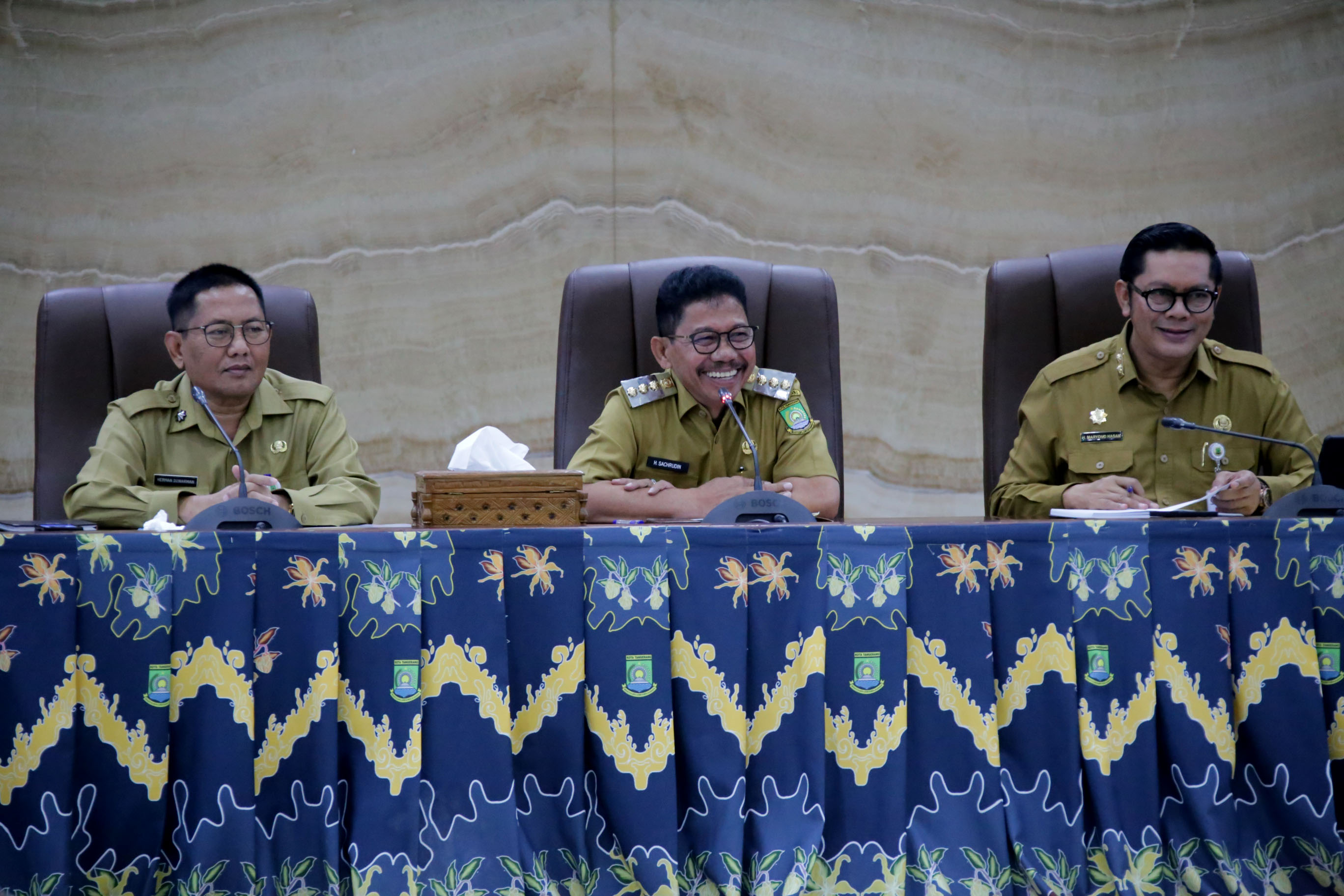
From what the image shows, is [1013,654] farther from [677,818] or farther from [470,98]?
[470,98]

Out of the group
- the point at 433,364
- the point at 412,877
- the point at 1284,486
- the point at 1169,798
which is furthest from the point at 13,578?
the point at 433,364

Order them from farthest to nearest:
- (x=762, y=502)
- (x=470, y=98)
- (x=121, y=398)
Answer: (x=470, y=98) → (x=121, y=398) → (x=762, y=502)

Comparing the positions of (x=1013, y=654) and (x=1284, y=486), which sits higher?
(x=1284, y=486)

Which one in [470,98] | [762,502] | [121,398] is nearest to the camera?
[762,502]

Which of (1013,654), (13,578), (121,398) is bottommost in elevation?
(1013,654)

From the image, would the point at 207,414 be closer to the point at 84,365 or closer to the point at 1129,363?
the point at 84,365

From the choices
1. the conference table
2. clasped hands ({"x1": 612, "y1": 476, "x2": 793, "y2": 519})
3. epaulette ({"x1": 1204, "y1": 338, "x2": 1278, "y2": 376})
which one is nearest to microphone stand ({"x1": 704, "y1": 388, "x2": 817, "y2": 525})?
the conference table

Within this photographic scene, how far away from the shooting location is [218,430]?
227cm

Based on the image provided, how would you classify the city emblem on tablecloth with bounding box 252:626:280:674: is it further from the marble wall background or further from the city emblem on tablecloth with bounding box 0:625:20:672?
the marble wall background

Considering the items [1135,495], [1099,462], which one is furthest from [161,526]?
[1099,462]

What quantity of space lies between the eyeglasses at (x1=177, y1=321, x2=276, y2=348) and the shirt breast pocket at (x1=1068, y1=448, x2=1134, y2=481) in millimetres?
1577

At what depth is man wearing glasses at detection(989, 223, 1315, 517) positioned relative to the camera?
2193 mm

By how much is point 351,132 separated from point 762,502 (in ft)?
8.00

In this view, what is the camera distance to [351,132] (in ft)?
11.6
